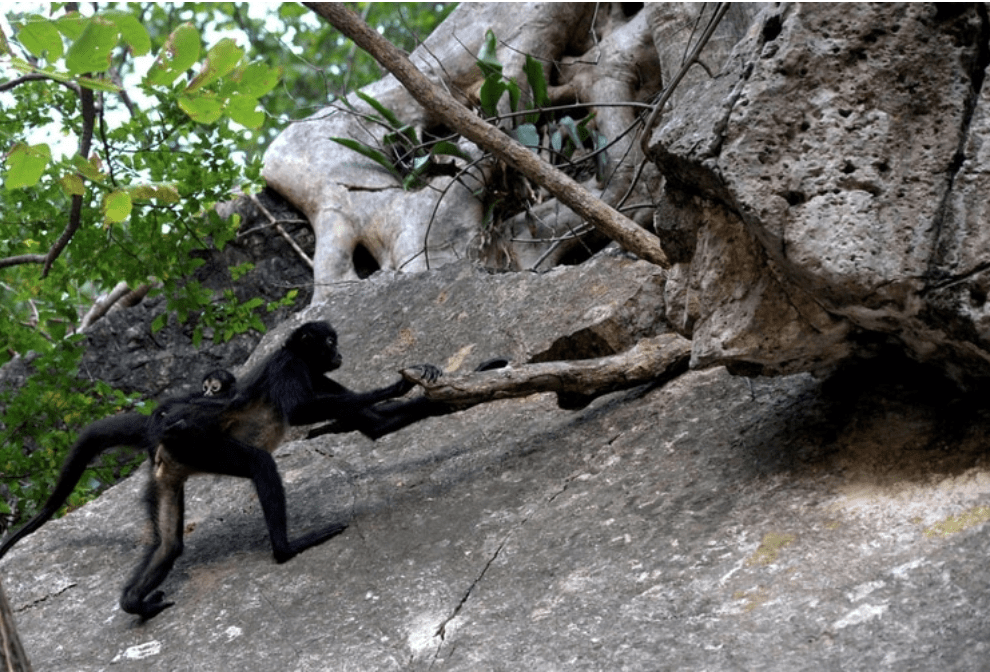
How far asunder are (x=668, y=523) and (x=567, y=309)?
2.24 metres

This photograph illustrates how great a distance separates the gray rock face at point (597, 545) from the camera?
314 cm

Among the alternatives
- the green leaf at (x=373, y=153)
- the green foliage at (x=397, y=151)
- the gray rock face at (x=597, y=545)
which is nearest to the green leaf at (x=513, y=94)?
the green foliage at (x=397, y=151)

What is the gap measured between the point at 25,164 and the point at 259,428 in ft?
9.62

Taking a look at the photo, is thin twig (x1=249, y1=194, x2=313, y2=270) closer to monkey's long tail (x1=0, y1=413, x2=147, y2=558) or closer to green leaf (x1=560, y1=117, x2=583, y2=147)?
green leaf (x1=560, y1=117, x2=583, y2=147)

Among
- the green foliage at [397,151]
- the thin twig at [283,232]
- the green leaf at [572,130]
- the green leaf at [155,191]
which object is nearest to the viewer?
the green leaf at [155,191]

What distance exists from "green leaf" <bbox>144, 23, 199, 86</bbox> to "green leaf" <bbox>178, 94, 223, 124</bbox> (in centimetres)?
7

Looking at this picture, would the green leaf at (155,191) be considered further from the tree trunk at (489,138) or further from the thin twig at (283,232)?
the thin twig at (283,232)

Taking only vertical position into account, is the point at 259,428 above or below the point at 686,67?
below

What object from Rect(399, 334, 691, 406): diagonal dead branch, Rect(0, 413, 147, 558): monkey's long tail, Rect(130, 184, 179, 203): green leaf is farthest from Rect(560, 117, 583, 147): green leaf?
Rect(130, 184, 179, 203): green leaf

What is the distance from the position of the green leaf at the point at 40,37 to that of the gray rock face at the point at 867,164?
204 centimetres

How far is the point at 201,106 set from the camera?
2.27m

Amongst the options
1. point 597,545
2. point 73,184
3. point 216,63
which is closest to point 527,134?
point 597,545

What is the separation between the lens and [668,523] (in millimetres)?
3854

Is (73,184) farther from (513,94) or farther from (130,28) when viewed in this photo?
(513,94)
